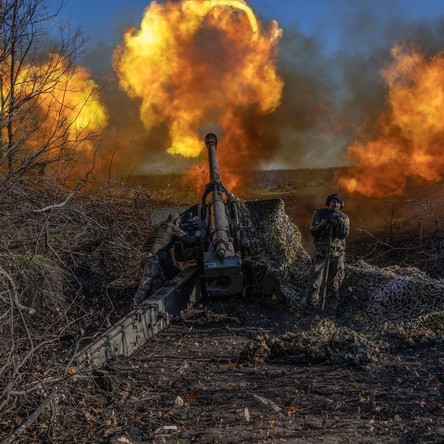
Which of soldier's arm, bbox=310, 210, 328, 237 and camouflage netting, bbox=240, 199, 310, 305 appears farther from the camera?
camouflage netting, bbox=240, 199, 310, 305

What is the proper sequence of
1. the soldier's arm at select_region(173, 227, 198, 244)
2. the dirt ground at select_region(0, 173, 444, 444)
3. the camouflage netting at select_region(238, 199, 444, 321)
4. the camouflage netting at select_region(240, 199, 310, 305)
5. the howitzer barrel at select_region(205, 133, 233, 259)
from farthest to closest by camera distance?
1. the soldier's arm at select_region(173, 227, 198, 244)
2. the camouflage netting at select_region(240, 199, 310, 305)
3. the howitzer barrel at select_region(205, 133, 233, 259)
4. the camouflage netting at select_region(238, 199, 444, 321)
5. the dirt ground at select_region(0, 173, 444, 444)

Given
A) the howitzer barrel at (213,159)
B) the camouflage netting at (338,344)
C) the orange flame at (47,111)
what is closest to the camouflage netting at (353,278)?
the howitzer barrel at (213,159)

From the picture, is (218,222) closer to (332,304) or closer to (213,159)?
(332,304)

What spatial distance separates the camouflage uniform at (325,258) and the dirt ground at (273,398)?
2.42 metres

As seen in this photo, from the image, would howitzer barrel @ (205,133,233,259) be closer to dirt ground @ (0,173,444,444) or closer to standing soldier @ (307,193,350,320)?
standing soldier @ (307,193,350,320)

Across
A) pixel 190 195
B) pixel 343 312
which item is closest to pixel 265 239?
pixel 343 312

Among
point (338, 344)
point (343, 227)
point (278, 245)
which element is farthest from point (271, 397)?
point (278, 245)

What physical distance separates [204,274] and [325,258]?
Answer: 2.04m

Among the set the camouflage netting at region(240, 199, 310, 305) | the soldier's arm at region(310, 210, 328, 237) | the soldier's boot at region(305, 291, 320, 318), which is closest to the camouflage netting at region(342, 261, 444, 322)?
the soldier's boot at region(305, 291, 320, 318)

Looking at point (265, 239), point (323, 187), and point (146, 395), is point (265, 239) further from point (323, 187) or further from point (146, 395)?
point (323, 187)

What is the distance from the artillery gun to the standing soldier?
0.85 meters

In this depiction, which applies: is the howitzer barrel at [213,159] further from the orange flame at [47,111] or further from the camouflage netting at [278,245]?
the orange flame at [47,111]

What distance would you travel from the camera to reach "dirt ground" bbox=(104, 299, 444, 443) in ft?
17.0

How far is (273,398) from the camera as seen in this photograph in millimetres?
6039
